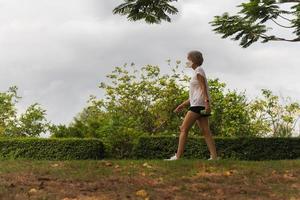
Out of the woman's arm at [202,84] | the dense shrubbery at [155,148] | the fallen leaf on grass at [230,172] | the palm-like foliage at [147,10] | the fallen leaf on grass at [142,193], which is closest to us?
the fallen leaf on grass at [142,193]

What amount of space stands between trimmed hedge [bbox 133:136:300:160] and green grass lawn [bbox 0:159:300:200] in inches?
237

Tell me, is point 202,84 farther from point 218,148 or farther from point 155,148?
point 155,148

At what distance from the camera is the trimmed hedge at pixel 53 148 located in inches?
687

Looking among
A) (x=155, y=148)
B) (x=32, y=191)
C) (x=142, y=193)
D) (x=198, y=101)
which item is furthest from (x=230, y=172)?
(x=155, y=148)

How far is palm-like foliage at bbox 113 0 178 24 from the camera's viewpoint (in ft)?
41.3

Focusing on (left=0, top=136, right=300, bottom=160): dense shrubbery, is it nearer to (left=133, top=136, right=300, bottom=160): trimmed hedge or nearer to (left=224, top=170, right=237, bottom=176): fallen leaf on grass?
(left=133, top=136, right=300, bottom=160): trimmed hedge

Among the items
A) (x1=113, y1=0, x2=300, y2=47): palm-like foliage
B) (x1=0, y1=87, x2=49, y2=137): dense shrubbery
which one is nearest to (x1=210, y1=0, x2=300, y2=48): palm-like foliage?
(x1=113, y1=0, x2=300, y2=47): palm-like foliage

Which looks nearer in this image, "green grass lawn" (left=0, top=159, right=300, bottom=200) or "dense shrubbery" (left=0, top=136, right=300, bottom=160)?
"green grass lawn" (left=0, top=159, right=300, bottom=200)

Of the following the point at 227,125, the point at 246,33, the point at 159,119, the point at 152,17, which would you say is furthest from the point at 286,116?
the point at 152,17

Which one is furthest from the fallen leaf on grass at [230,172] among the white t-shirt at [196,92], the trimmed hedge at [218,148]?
the trimmed hedge at [218,148]

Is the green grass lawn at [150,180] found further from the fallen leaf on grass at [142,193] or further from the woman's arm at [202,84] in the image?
the woman's arm at [202,84]

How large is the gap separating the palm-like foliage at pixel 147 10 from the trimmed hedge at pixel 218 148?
17.8 feet

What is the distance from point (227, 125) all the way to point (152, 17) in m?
16.4

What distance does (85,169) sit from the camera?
10.1 meters
